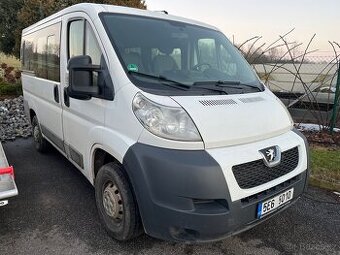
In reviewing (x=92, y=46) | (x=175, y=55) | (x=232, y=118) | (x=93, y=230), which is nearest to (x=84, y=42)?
(x=92, y=46)

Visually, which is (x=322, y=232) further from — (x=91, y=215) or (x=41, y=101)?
(x=41, y=101)

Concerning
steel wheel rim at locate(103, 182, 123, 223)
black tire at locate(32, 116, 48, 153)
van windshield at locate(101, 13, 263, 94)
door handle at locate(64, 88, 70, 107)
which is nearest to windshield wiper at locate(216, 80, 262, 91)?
van windshield at locate(101, 13, 263, 94)

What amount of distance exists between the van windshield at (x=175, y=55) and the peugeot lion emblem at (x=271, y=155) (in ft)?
2.17

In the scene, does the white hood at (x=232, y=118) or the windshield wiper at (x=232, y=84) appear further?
the windshield wiper at (x=232, y=84)

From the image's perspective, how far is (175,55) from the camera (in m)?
3.12

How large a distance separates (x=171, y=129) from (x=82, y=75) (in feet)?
3.15

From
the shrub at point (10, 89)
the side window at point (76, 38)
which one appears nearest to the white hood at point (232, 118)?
the side window at point (76, 38)

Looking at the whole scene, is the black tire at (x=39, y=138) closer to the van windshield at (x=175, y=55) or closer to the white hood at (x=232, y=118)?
the van windshield at (x=175, y=55)

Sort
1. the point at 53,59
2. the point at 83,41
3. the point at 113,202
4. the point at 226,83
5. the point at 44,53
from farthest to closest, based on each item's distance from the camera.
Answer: the point at 44,53 < the point at 53,59 < the point at 83,41 < the point at 226,83 < the point at 113,202

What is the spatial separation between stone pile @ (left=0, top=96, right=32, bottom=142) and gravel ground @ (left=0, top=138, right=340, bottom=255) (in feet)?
9.88

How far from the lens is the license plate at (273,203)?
245 centimetres

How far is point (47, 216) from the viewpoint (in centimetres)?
341

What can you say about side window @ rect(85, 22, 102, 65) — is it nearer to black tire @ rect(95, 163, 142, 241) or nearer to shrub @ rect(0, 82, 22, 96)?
black tire @ rect(95, 163, 142, 241)

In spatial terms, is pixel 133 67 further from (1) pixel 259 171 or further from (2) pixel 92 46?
(1) pixel 259 171
